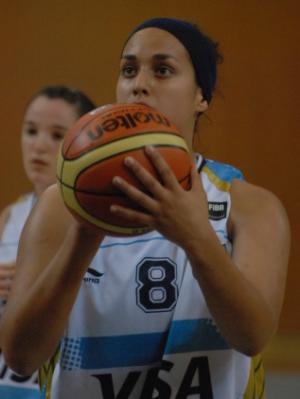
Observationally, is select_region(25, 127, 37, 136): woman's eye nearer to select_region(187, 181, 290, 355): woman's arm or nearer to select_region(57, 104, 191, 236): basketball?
select_region(187, 181, 290, 355): woman's arm

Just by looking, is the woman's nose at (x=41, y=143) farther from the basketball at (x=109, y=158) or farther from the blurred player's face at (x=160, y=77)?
the basketball at (x=109, y=158)

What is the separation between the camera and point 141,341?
1419mm

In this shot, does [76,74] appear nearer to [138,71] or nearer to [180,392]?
[138,71]

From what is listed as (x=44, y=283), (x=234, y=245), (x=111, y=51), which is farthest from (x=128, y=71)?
(x=111, y=51)

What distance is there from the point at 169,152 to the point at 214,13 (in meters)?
2.91

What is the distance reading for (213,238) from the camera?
1.12 metres

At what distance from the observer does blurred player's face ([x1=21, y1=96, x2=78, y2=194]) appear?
2176 millimetres

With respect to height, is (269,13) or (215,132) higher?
(269,13)

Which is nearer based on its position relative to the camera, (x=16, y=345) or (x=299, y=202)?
(x=16, y=345)

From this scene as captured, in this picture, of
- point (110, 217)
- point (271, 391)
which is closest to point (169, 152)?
point (110, 217)

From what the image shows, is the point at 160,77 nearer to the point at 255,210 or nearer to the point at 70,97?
the point at 255,210

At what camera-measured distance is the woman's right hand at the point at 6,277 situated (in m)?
1.92

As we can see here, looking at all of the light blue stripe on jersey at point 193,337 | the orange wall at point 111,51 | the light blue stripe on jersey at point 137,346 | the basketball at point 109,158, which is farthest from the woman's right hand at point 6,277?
the orange wall at point 111,51

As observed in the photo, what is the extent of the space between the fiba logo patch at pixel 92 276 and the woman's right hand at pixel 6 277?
510mm
